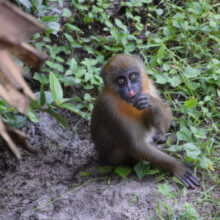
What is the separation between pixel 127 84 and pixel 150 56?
1.74 metres

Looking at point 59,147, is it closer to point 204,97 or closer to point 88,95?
point 88,95

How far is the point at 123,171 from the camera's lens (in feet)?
16.3

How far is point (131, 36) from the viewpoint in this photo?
253 inches

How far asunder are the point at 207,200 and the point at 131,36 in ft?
10.2

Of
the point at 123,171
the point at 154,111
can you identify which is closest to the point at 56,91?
the point at 154,111

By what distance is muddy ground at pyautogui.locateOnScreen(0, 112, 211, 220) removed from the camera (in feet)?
14.3

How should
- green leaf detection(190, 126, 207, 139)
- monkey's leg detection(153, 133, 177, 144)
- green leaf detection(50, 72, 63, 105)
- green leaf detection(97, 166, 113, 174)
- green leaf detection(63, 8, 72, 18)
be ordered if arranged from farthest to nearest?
green leaf detection(63, 8, 72, 18) → monkey's leg detection(153, 133, 177, 144) → green leaf detection(97, 166, 113, 174) → green leaf detection(190, 126, 207, 139) → green leaf detection(50, 72, 63, 105)

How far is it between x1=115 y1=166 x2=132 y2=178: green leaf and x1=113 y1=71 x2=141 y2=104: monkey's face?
3.07 ft

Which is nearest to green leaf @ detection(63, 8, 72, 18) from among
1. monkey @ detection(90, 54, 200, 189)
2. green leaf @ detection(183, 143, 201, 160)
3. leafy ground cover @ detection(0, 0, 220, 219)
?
leafy ground cover @ detection(0, 0, 220, 219)

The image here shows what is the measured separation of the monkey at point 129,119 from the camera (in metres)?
4.72

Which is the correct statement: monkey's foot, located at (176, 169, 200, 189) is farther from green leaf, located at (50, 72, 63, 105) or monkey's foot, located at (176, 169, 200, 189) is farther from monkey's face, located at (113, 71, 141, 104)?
green leaf, located at (50, 72, 63, 105)

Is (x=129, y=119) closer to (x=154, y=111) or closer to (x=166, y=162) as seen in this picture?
(x=154, y=111)

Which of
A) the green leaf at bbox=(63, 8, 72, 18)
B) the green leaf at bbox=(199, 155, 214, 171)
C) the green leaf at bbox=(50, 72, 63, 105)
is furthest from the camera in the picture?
the green leaf at bbox=(63, 8, 72, 18)

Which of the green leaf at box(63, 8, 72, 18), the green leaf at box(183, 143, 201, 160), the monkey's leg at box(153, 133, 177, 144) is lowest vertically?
the monkey's leg at box(153, 133, 177, 144)
